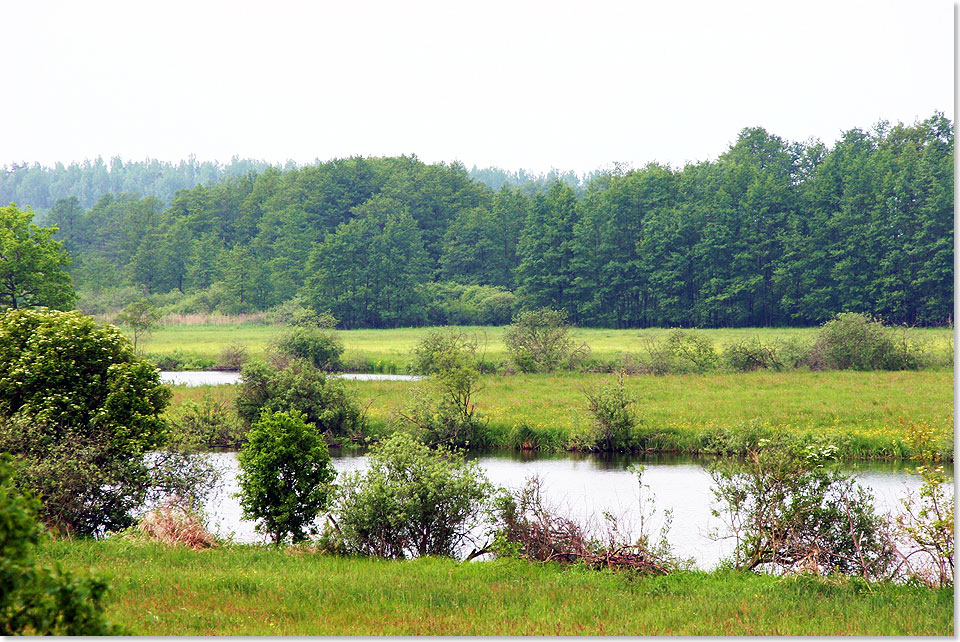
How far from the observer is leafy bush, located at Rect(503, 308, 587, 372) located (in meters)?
52.9

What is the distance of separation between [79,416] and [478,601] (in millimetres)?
11114

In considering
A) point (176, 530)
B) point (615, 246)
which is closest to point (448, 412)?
point (176, 530)

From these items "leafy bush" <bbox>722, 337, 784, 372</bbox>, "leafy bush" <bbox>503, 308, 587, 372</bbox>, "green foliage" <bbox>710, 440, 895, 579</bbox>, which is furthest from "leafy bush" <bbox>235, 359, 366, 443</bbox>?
"leafy bush" <bbox>722, 337, 784, 372</bbox>

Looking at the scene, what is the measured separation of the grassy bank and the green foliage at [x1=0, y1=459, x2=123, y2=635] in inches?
813

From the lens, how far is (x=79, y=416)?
63.7 feet

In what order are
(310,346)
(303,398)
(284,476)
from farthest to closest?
(310,346)
(303,398)
(284,476)

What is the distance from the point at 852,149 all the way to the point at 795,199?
38.4 ft

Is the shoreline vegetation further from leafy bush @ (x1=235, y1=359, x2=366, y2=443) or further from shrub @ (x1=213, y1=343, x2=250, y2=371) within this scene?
shrub @ (x1=213, y1=343, x2=250, y2=371)

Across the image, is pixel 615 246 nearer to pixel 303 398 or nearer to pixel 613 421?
pixel 613 421

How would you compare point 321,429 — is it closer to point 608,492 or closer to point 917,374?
point 608,492

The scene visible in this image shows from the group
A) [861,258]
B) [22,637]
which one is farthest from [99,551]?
[861,258]

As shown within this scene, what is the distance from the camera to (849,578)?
13.8 meters

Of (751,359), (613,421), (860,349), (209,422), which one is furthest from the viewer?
(751,359)

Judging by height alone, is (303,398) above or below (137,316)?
below
